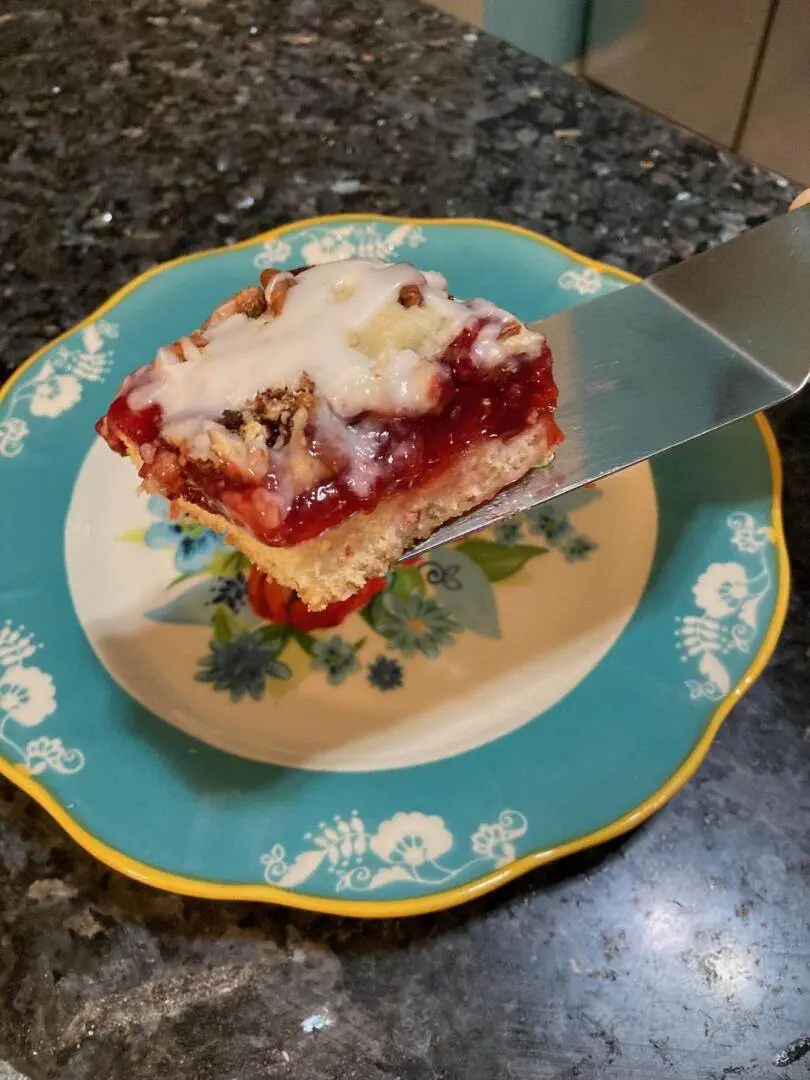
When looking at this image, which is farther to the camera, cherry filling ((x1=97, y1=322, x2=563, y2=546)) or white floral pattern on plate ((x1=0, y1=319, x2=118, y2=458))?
A: white floral pattern on plate ((x1=0, y1=319, x2=118, y2=458))

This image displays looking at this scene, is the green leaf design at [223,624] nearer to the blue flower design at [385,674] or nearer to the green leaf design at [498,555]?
the blue flower design at [385,674]

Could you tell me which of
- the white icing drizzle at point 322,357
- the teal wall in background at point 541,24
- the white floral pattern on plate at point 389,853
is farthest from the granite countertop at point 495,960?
the teal wall in background at point 541,24

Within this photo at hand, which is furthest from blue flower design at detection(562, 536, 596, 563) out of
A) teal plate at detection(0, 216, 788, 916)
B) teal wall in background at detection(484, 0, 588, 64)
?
teal wall in background at detection(484, 0, 588, 64)

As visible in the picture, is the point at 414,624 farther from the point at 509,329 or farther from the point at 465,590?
the point at 509,329

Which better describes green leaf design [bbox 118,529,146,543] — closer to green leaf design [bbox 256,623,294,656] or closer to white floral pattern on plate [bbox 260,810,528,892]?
green leaf design [bbox 256,623,294,656]

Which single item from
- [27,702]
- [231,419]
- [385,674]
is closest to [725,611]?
[385,674]
